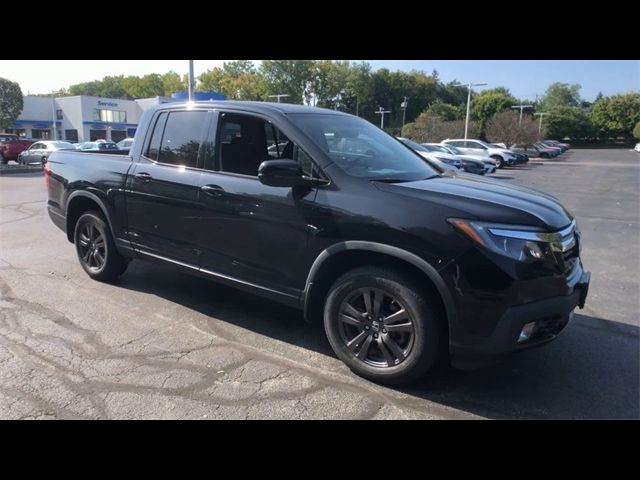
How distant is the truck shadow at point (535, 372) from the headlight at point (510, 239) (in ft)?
3.30

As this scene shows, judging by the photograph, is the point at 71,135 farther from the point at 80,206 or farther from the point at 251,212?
the point at 251,212

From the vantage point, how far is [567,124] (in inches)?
3314

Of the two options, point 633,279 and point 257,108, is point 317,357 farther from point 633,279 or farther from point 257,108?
point 633,279

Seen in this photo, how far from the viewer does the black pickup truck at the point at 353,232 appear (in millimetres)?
2953

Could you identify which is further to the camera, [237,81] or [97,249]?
[237,81]

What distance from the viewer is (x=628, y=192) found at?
1695 cm

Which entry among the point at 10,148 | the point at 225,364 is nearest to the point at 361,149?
the point at 225,364

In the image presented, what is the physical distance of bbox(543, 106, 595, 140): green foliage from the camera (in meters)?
83.3

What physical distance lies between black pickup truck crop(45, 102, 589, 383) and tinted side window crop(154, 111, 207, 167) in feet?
0.05

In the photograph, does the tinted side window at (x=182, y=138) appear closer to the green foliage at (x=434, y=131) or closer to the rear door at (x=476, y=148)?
the rear door at (x=476, y=148)

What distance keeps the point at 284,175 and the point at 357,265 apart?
2.70ft

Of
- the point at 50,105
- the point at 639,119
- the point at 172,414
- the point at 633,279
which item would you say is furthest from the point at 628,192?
the point at 639,119

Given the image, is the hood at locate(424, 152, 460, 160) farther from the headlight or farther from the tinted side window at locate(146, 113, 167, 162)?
the headlight

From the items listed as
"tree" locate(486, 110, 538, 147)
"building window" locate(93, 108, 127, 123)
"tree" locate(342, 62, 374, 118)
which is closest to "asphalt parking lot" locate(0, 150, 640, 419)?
"tree" locate(486, 110, 538, 147)
